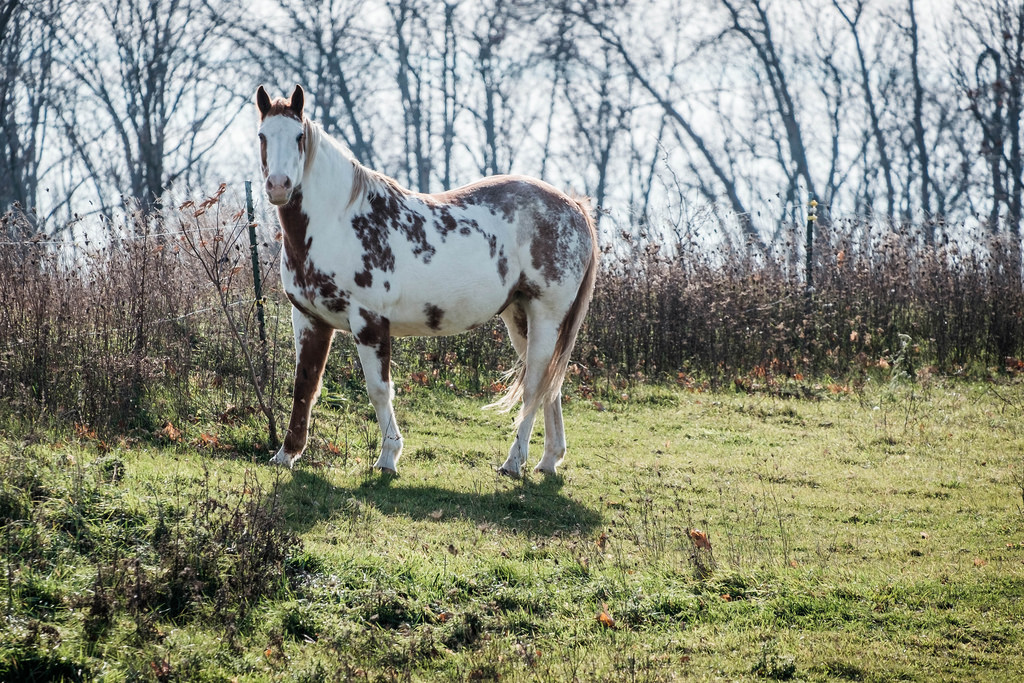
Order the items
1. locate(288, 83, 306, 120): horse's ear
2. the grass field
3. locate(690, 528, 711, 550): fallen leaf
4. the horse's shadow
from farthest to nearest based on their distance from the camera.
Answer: locate(288, 83, 306, 120): horse's ear
the horse's shadow
locate(690, 528, 711, 550): fallen leaf
the grass field

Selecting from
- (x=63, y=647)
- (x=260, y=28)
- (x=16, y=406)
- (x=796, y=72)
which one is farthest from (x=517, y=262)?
(x=796, y=72)

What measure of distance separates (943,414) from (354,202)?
642cm

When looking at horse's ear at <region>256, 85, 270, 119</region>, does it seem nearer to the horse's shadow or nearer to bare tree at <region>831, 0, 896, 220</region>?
the horse's shadow

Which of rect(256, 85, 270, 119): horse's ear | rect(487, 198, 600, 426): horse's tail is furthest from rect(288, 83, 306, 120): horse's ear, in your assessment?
rect(487, 198, 600, 426): horse's tail

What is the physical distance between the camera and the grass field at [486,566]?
394cm

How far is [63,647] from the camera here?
11.9ft

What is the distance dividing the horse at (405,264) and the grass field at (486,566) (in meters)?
0.68

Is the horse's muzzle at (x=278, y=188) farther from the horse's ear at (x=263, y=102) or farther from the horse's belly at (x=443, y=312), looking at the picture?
the horse's belly at (x=443, y=312)

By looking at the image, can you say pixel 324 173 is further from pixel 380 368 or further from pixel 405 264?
pixel 380 368

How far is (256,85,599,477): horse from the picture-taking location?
6461mm

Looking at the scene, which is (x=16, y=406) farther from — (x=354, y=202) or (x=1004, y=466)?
(x=1004, y=466)

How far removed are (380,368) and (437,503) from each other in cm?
110

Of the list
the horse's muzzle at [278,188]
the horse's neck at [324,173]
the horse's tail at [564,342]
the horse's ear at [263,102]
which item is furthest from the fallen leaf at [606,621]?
the horse's ear at [263,102]

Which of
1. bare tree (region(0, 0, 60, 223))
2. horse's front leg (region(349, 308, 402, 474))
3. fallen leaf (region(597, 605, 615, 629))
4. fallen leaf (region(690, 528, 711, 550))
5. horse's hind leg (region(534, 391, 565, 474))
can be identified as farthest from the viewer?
bare tree (region(0, 0, 60, 223))
